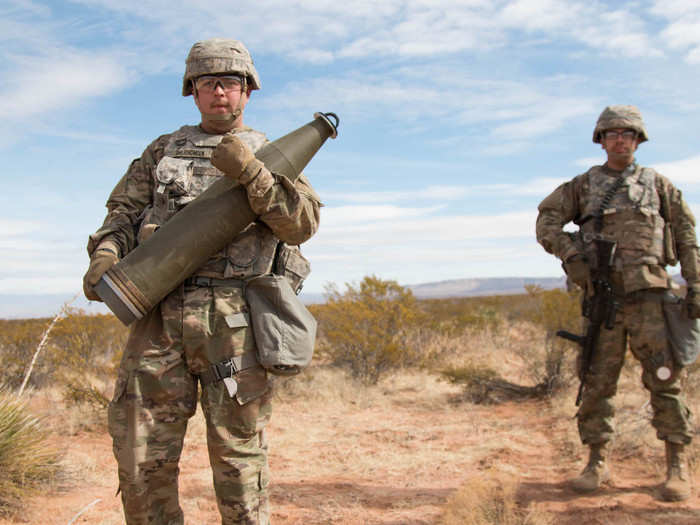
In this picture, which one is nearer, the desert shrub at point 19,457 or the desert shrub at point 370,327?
the desert shrub at point 19,457

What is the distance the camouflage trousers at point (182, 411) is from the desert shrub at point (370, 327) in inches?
246

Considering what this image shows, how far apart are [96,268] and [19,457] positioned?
7.80 ft

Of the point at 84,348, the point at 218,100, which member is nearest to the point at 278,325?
the point at 218,100

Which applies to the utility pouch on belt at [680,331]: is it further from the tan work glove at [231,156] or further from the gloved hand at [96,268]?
the gloved hand at [96,268]

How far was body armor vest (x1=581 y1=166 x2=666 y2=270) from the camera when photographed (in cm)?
417

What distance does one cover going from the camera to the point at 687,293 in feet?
13.7

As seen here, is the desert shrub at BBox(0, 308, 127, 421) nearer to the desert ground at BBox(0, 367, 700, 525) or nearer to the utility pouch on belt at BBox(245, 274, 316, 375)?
the desert ground at BBox(0, 367, 700, 525)

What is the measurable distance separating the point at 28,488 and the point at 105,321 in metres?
4.76

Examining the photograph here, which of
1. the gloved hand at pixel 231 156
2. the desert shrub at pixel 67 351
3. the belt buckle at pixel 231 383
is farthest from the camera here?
the desert shrub at pixel 67 351

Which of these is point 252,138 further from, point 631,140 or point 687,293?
point 687,293

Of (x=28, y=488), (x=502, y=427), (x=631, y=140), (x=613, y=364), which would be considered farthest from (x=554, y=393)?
(x=28, y=488)

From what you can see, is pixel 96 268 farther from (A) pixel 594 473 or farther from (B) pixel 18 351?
(B) pixel 18 351

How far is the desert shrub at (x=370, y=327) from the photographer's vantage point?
8938 mm

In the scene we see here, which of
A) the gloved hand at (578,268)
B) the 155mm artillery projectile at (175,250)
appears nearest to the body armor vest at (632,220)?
the gloved hand at (578,268)
